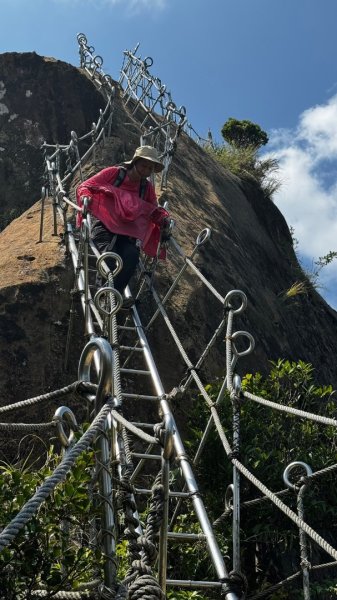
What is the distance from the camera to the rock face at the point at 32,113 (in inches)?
407

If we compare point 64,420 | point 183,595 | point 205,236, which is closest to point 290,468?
point 183,595

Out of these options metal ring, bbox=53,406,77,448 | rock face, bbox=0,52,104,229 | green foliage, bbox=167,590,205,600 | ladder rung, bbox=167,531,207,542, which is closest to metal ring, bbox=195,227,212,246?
ladder rung, bbox=167,531,207,542

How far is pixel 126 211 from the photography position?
6277mm

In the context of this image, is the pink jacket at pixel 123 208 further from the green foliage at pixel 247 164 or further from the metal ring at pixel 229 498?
the green foliage at pixel 247 164

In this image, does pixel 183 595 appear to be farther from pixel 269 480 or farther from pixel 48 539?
pixel 48 539

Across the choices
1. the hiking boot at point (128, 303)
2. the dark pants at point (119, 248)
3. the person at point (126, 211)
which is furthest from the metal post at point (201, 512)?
the person at point (126, 211)

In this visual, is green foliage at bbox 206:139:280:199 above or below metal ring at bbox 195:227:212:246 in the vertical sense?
above

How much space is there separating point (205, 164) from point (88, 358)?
32.0ft

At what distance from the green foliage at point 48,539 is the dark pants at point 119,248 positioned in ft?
11.7

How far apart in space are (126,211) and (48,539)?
167 inches

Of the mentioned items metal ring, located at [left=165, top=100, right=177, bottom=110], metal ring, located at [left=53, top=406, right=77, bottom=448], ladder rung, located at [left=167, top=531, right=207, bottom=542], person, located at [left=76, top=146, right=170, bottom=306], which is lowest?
ladder rung, located at [left=167, top=531, right=207, bottom=542]

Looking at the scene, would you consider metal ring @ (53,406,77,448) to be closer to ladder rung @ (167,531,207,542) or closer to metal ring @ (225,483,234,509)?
ladder rung @ (167,531,207,542)

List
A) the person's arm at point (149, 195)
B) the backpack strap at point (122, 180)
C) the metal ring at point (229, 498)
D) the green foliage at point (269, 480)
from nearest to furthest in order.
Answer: the metal ring at point (229, 498) < the green foliage at point (269, 480) < the backpack strap at point (122, 180) < the person's arm at point (149, 195)

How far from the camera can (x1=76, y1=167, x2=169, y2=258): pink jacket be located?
6.29 m
